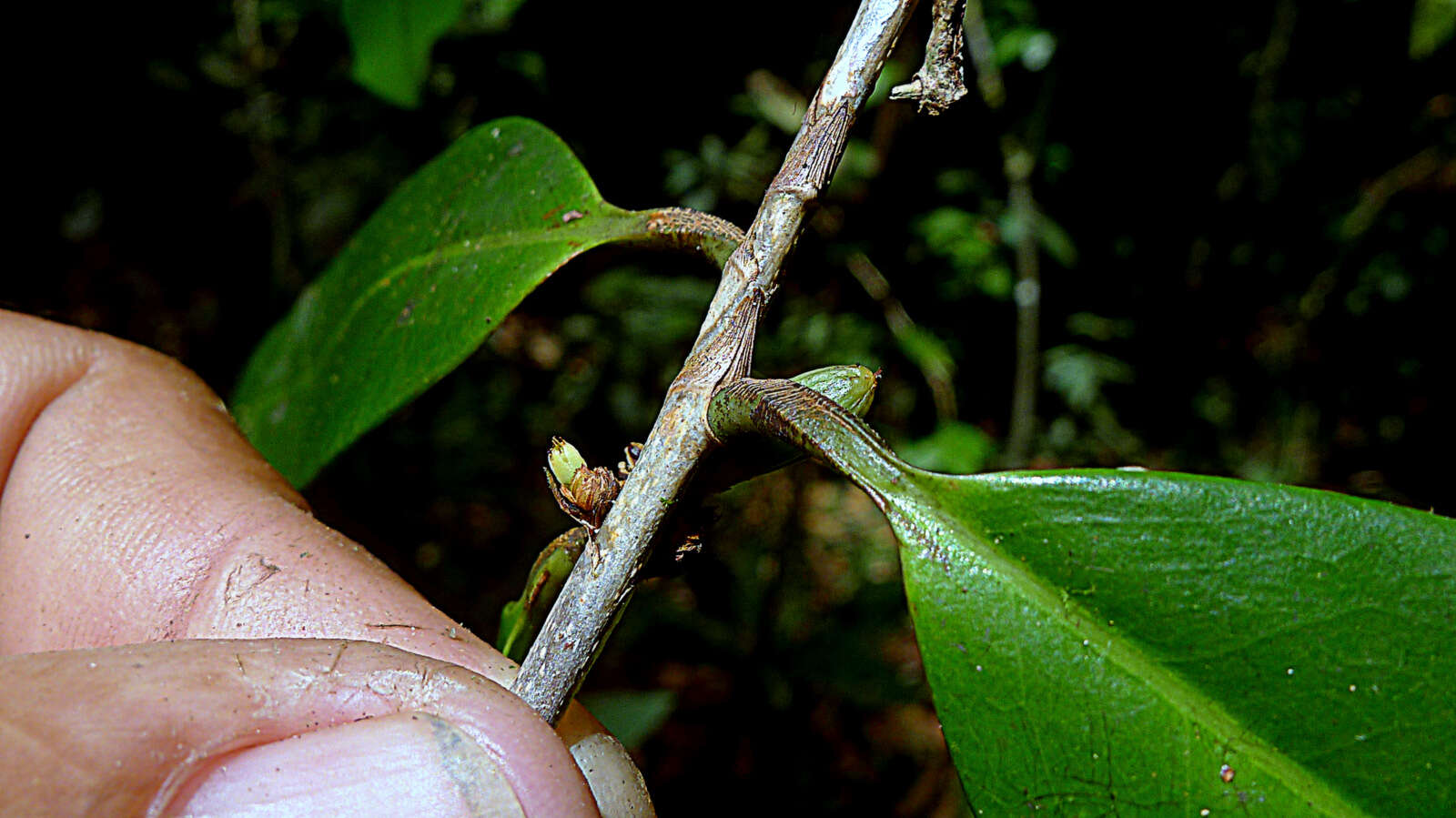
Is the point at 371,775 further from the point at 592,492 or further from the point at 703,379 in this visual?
the point at 703,379

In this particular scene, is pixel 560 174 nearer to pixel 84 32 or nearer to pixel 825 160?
pixel 825 160

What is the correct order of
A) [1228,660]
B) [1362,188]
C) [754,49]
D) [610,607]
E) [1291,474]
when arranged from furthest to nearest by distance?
[1291,474], [1362,188], [754,49], [610,607], [1228,660]

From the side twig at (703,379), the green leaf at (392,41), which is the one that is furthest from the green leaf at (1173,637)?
the green leaf at (392,41)

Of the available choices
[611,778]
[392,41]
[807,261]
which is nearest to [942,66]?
[611,778]

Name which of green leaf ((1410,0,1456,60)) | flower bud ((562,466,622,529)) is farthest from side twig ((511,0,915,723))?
green leaf ((1410,0,1456,60))

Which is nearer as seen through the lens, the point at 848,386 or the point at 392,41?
the point at 848,386

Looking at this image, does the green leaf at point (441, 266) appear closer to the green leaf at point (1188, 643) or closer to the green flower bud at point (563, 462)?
the green flower bud at point (563, 462)

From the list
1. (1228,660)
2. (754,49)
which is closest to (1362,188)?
(754,49)
